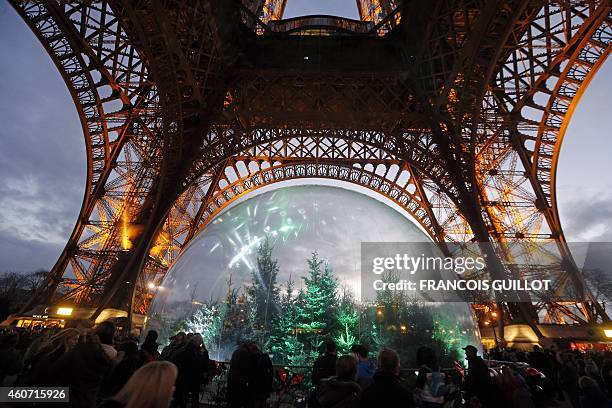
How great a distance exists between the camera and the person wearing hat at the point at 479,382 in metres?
4.00

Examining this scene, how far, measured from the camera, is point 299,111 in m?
17.8

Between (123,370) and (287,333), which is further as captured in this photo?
(287,333)

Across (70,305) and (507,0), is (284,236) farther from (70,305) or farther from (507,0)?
(70,305)

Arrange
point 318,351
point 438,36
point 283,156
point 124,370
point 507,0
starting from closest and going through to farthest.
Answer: point 124,370 → point 318,351 → point 507,0 → point 438,36 → point 283,156

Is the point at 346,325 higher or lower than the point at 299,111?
lower

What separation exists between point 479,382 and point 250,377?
2.80 metres

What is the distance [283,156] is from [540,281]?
16071mm

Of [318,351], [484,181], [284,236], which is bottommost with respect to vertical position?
[318,351]

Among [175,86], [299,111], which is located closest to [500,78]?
[299,111]

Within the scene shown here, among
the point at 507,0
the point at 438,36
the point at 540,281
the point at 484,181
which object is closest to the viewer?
the point at 507,0

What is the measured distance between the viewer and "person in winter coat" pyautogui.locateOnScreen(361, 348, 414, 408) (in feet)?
7.42

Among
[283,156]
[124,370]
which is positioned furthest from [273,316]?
[283,156]

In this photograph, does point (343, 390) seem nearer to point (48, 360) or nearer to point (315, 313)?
point (315, 313)

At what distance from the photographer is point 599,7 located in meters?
11.9
